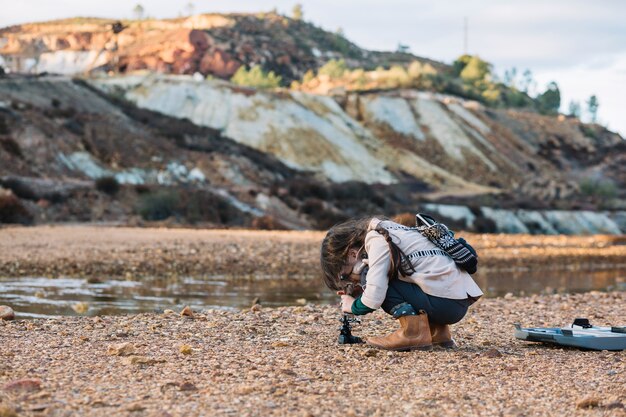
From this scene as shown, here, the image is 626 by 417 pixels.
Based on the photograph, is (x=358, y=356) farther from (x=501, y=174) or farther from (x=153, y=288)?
(x=501, y=174)

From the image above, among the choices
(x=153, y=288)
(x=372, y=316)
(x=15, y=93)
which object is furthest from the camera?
(x=15, y=93)

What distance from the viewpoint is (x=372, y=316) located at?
33.1 feet

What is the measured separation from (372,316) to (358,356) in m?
3.20

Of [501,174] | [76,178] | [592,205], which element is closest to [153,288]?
[76,178]

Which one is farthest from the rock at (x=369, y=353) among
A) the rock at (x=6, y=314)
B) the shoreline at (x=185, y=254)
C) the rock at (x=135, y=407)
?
the shoreline at (x=185, y=254)

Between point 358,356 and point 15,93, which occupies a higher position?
point 15,93

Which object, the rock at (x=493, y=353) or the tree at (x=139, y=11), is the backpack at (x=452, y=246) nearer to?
the rock at (x=493, y=353)

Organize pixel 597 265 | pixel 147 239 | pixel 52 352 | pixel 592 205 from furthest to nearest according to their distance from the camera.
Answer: pixel 592 205
pixel 597 265
pixel 147 239
pixel 52 352

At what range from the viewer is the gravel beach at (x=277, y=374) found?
512 cm

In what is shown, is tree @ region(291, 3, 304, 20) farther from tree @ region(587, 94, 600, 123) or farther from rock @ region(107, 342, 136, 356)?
rock @ region(107, 342, 136, 356)

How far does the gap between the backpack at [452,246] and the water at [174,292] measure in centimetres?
515

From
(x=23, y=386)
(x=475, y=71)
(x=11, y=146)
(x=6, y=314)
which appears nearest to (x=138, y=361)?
(x=23, y=386)

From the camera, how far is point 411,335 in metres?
7.08

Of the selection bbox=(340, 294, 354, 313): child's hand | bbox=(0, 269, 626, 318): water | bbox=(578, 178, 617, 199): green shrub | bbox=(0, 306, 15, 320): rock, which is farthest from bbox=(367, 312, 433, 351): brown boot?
bbox=(578, 178, 617, 199): green shrub
